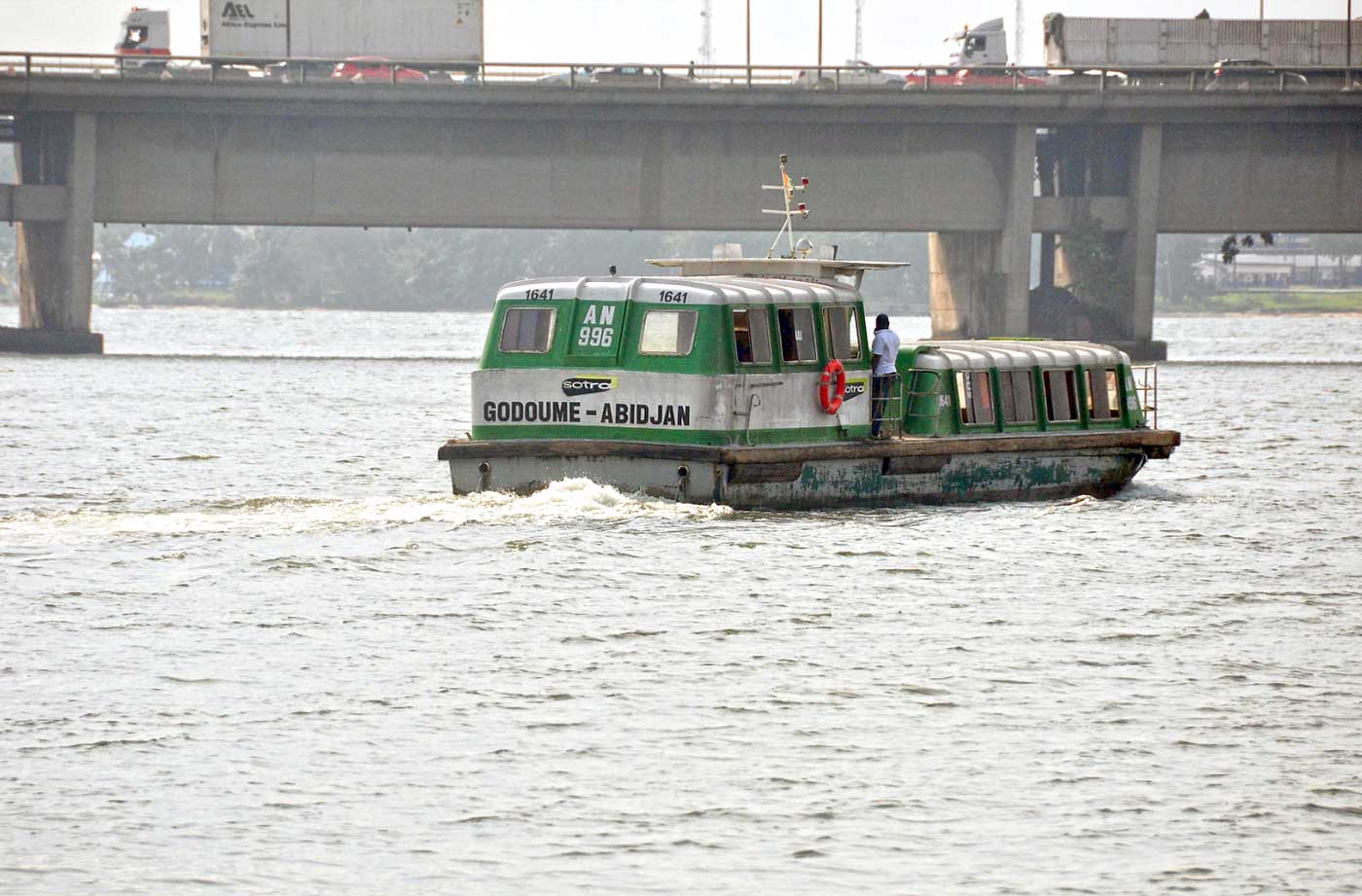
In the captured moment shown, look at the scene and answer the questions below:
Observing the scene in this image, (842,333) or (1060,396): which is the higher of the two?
(842,333)

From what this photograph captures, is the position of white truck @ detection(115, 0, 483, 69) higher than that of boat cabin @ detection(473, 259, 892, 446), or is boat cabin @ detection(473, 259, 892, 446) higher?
white truck @ detection(115, 0, 483, 69)

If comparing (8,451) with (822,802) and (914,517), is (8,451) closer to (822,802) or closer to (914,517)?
(914,517)

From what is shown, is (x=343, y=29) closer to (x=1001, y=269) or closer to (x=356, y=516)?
(x=1001, y=269)

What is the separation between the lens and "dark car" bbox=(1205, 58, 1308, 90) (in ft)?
237

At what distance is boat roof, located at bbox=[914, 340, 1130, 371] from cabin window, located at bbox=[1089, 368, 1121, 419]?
0.56 feet

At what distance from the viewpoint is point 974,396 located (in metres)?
27.8

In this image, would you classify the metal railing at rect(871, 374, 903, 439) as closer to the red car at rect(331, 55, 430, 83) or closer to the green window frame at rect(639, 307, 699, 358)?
the green window frame at rect(639, 307, 699, 358)

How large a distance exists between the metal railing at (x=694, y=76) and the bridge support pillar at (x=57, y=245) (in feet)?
9.90

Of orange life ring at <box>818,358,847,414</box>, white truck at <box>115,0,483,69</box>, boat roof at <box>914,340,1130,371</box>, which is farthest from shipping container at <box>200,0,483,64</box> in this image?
orange life ring at <box>818,358,847,414</box>

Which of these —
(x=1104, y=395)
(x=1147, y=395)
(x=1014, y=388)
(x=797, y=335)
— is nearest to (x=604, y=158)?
(x=1147, y=395)

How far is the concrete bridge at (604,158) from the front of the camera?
Answer: 225 ft

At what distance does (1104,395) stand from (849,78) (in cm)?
4404

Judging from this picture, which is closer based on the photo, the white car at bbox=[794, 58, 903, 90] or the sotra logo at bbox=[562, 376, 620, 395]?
the sotra logo at bbox=[562, 376, 620, 395]

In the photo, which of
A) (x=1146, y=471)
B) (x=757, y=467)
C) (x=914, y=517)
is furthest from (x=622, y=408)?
(x=1146, y=471)
